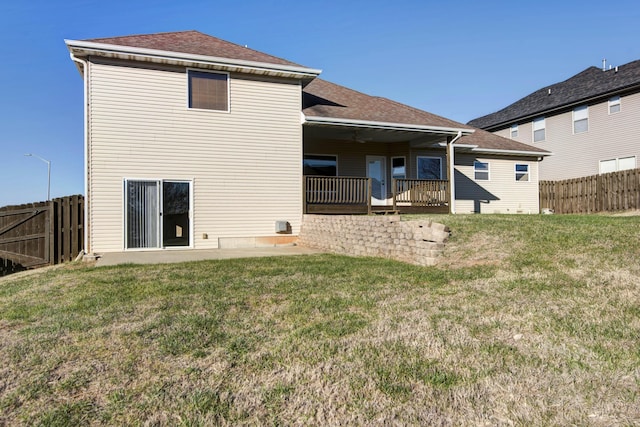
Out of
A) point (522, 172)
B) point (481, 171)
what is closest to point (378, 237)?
point (481, 171)

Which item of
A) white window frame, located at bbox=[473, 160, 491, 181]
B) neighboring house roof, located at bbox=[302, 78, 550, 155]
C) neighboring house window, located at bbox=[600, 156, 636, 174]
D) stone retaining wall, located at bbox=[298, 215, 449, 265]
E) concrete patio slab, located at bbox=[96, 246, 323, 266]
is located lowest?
concrete patio slab, located at bbox=[96, 246, 323, 266]

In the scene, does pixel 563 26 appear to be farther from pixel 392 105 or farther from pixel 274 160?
pixel 274 160

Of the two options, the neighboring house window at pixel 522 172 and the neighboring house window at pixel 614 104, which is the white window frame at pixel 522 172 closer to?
the neighboring house window at pixel 522 172

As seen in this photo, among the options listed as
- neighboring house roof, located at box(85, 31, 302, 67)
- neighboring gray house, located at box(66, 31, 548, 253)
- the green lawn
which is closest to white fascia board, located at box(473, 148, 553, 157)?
neighboring gray house, located at box(66, 31, 548, 253)

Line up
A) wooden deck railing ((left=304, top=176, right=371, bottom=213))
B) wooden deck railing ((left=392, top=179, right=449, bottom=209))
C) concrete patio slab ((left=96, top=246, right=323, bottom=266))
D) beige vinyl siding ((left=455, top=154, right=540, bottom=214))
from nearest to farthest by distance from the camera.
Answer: concrete patio slab ((left=96, top=246, right=323, bottom=266)) < wooden deck railing ((left=304, top=176, right=371, bottom=213)) < wooden deck railing ((left=392, top=179, right=449, bottom=209)) < beige vinyl siding ((left=455, top=154, right=540, bottom=214))

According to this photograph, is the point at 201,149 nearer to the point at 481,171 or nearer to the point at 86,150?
the point at 86,150

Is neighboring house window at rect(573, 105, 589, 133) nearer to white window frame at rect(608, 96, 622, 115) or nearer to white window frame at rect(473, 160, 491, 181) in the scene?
white window frame at rect(608, 96, 622, 115)

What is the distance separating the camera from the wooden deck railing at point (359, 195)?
41.8 ft

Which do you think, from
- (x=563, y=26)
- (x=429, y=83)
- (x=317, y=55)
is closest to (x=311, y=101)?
(x=317, y=55)

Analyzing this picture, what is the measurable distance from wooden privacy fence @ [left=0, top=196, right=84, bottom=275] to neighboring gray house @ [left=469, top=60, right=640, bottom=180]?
21.7 metres

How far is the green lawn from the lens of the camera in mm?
2359

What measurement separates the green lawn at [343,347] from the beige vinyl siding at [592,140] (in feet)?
49.9

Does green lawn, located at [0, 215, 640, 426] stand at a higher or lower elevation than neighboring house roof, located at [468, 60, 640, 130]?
lower

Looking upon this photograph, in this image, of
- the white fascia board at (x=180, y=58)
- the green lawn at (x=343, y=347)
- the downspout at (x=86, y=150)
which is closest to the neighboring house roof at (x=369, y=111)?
the white fascia board at (x=180, y=58)
